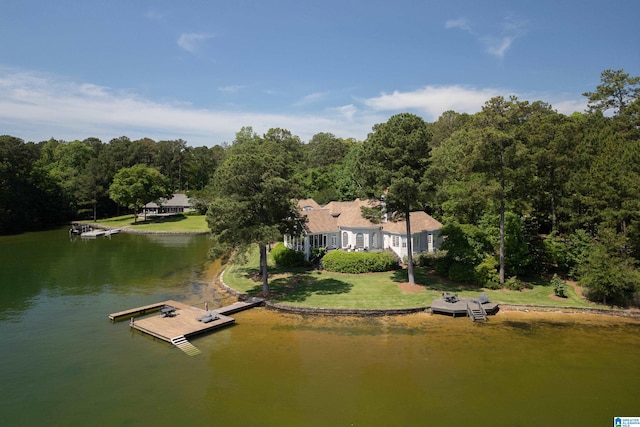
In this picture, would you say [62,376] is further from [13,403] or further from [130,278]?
[130,278]

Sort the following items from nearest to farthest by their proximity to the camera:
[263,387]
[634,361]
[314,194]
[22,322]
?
[263,387] < [634,361] < [22,322] < [314,194]

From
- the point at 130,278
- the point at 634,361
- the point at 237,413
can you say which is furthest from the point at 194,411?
the point at 130,278

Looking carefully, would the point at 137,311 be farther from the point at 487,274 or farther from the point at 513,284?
the point at 513,284

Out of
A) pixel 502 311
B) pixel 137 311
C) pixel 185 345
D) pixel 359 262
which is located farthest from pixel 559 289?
pixel 137 311

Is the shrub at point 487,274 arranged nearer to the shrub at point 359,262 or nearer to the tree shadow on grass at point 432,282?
the tree shadow on grass at point 432,282

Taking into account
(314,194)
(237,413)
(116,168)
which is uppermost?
(116,168)

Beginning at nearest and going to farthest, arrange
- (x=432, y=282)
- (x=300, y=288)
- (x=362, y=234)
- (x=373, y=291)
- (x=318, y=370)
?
1. (x=318, y=370)
2. (x=373, y=291)
3. (x=300, y=288)
4. (x=432, y=282)
5. (x=362, y=234)

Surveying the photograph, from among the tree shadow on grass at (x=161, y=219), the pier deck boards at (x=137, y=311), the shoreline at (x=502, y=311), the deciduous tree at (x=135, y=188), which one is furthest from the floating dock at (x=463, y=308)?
the deciduous tree at (x=135, y=188)
